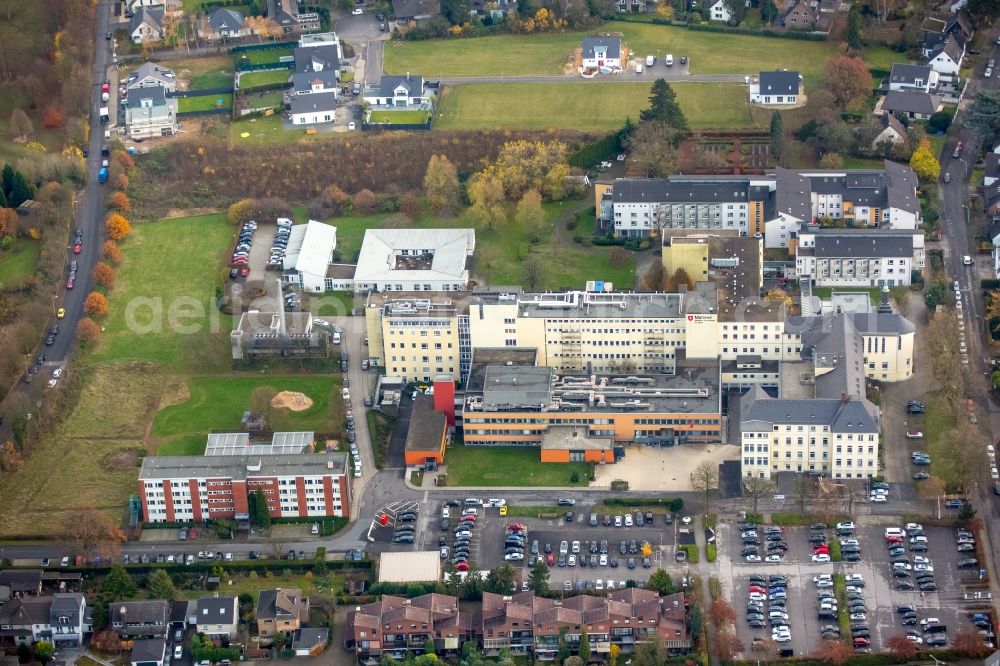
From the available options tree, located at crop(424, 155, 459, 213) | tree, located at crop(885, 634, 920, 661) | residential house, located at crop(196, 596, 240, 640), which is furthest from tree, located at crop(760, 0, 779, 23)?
residential house, located at crop(196, 596, 240, 640)

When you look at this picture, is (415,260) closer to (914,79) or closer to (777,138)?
(777,138)

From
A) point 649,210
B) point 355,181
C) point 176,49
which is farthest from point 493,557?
point 176,49

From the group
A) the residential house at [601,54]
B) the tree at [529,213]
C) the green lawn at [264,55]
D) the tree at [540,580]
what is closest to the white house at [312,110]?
the green lawn at [264,55]

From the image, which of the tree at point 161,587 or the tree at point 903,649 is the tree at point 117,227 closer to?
the tree at point 161,587

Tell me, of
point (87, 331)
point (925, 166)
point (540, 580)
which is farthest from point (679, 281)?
point (87, 331)

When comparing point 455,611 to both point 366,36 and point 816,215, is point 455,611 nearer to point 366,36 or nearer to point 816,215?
point 816,215
